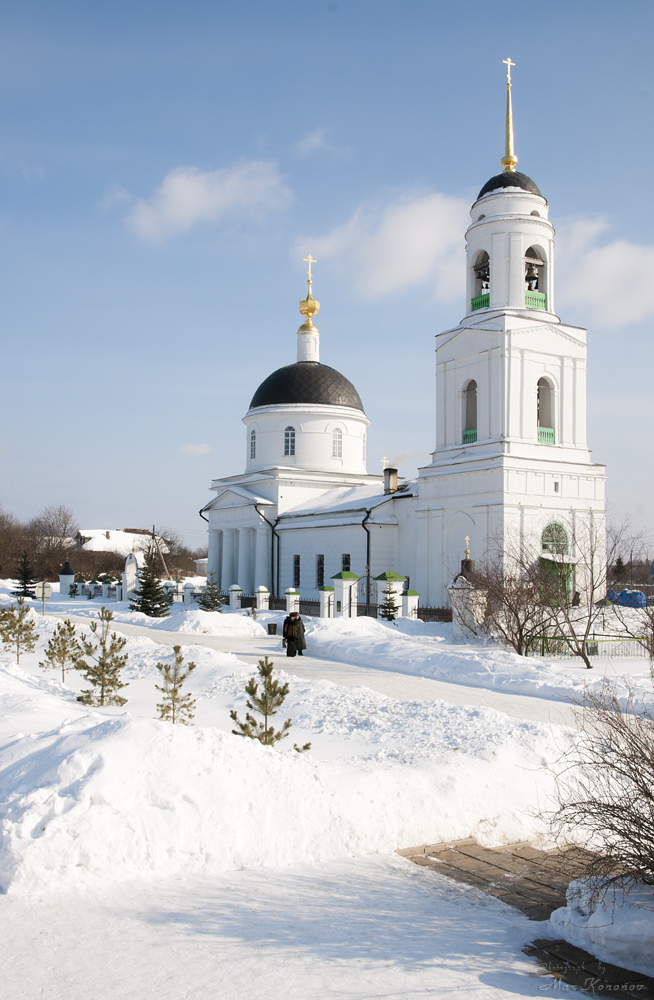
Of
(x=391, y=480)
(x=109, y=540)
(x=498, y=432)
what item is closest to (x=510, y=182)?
(x=498, y=432)

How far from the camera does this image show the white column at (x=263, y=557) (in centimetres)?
3606

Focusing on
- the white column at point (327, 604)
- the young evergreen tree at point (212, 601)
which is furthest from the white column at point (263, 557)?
the white column at point (327, 604)

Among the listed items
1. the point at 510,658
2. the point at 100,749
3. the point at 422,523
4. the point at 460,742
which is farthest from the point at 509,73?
the point at 100,749

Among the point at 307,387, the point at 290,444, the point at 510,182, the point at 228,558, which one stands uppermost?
the point at 510,182

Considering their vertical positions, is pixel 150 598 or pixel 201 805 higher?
pixel 150 598

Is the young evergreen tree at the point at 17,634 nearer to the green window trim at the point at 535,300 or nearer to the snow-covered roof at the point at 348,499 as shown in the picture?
the snow-covered roof at the point at 348,499

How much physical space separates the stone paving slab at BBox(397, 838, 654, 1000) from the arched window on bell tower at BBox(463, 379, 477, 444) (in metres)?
21.0

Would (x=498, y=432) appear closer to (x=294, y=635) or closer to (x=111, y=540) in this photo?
(x=294, y=635)

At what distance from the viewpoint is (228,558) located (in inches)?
1565

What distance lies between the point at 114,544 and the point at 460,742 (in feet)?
292

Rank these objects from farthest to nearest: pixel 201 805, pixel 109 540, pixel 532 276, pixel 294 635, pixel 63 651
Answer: pixel 109 540 < pixel 532 276 < pixel 294 635 < pixel 63 651 < pixel 201 805

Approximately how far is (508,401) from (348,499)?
10.7 m

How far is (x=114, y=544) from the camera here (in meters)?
94.0

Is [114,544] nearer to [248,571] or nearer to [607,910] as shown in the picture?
[248,571]
